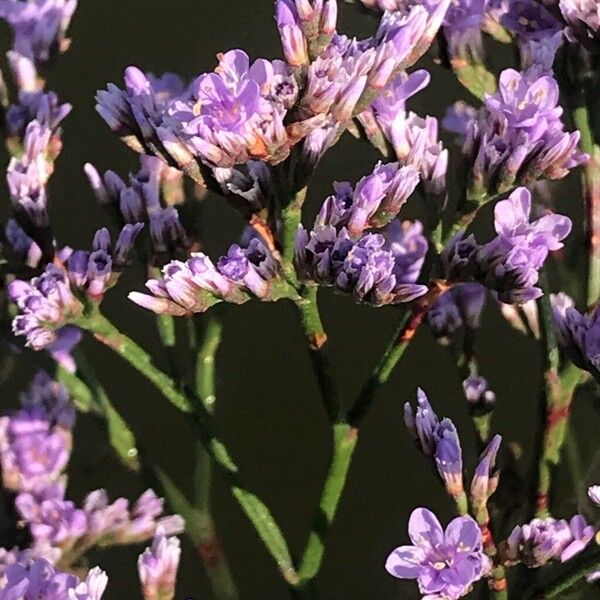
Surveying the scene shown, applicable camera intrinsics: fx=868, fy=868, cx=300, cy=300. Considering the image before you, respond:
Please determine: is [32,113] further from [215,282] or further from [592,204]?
[592,204]

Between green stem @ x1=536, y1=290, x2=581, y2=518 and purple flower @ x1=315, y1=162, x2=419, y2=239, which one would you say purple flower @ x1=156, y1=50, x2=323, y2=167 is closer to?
purple flower @ x1=315, y1=162, x2=419, y2=239

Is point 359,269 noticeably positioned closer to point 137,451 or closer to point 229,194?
point 229,194

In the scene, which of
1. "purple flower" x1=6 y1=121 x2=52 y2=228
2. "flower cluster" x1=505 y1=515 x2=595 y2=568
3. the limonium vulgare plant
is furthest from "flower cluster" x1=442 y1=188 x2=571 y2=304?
"purple flower" x1=6 y1=121 x2=52 y2=228

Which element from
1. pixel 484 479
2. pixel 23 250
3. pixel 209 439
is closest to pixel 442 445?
pixel 484 479

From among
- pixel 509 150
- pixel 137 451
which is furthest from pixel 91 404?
pixel 509 150

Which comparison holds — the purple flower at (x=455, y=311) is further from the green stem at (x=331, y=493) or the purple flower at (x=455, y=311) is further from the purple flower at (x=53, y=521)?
the purple flower at (x=53, y=521)

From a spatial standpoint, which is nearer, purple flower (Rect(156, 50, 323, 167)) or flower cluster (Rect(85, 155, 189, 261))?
purple flower (Rect(156, 50, 323, 167))

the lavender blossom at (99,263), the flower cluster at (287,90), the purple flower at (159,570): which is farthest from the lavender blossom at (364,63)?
the purple flower at (159,570)
